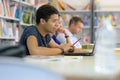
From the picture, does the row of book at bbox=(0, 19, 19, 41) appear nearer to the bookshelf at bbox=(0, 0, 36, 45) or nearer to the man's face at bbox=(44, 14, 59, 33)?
the bookshelf at bbox=(0, 0, 36, 45)

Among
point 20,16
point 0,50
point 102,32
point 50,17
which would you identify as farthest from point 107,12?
point 0,50

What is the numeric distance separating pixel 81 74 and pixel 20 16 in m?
3.77

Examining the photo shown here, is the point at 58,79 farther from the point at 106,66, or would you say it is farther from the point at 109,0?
the point at 109,0

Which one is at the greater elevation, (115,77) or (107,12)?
(107,12)

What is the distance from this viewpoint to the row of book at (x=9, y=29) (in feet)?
12.6

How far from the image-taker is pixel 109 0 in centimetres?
588

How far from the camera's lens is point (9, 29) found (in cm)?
407

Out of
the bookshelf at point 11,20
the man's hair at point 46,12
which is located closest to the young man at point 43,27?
the man's hair at point 46,12

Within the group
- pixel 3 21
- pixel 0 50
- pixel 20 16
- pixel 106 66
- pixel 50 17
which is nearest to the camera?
pixel 0 50

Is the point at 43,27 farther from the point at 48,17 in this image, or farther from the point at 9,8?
the point at 9,8

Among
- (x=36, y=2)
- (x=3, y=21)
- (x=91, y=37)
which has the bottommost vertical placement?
(x=91, y=37)

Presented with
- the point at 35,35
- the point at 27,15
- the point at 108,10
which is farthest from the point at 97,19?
the point at 35,35

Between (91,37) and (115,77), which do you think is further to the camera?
(91,37)

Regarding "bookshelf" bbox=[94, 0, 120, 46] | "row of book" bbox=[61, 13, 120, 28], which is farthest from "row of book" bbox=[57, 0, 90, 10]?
"bookshelf" bbox=[94, 0, 120, 46]
